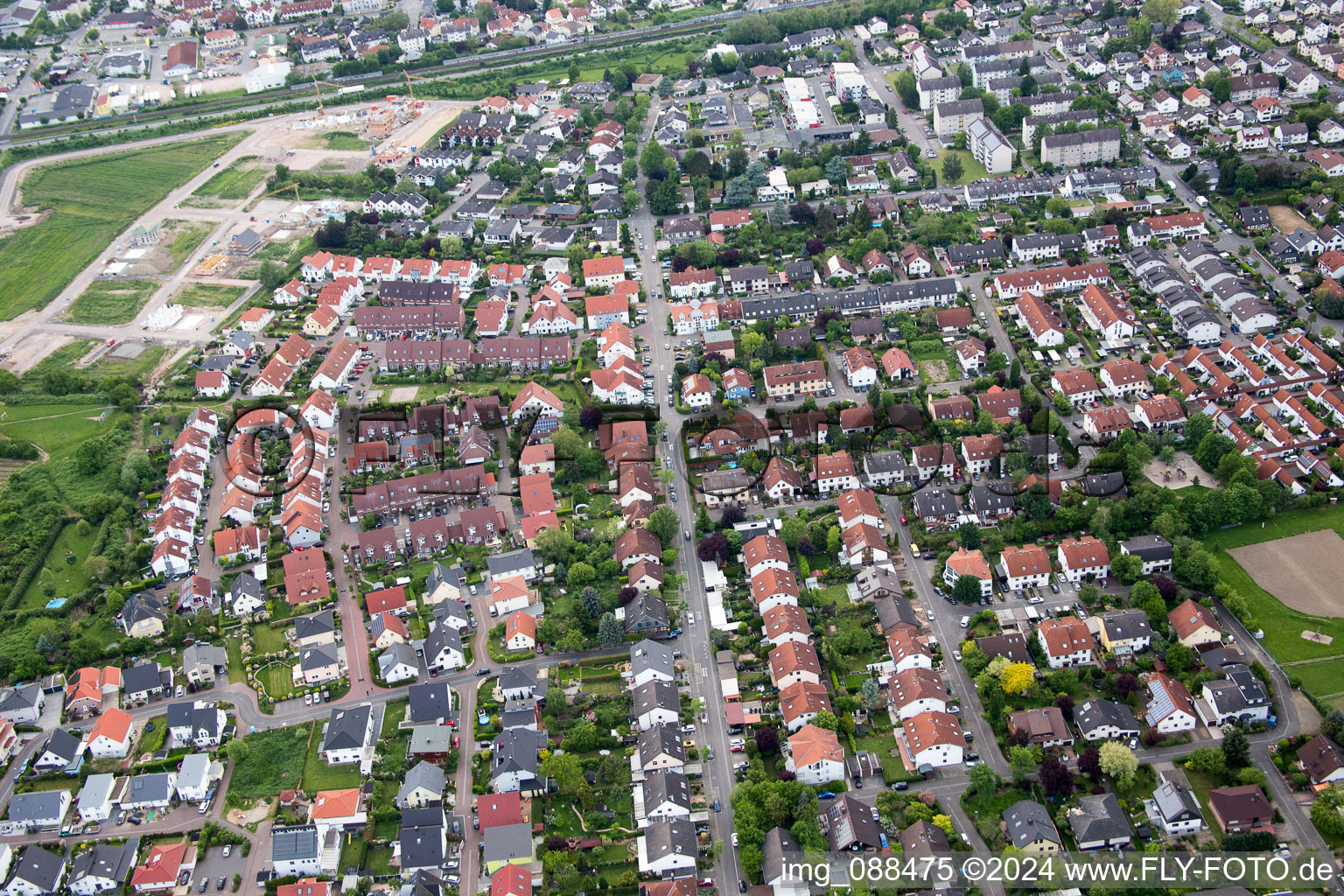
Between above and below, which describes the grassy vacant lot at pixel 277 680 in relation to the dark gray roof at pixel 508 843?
above

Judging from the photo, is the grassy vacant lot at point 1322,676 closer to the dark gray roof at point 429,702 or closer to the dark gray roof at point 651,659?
the dark gray roof at point 651,659

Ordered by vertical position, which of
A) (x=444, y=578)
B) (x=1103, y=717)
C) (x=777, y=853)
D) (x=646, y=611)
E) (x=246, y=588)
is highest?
(x=246, y=588)

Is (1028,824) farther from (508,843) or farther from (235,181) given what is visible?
(235,181)

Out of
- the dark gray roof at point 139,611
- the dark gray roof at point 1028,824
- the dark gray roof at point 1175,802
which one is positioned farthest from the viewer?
the dark gray roof at point 139,611

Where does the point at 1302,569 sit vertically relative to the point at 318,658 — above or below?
below

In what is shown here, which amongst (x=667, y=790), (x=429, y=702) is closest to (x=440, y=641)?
(x=429, y=702)

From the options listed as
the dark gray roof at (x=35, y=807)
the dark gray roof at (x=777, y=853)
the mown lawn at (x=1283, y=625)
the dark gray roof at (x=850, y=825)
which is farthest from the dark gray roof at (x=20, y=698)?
the mown lawn at (x=1283, y=625)
